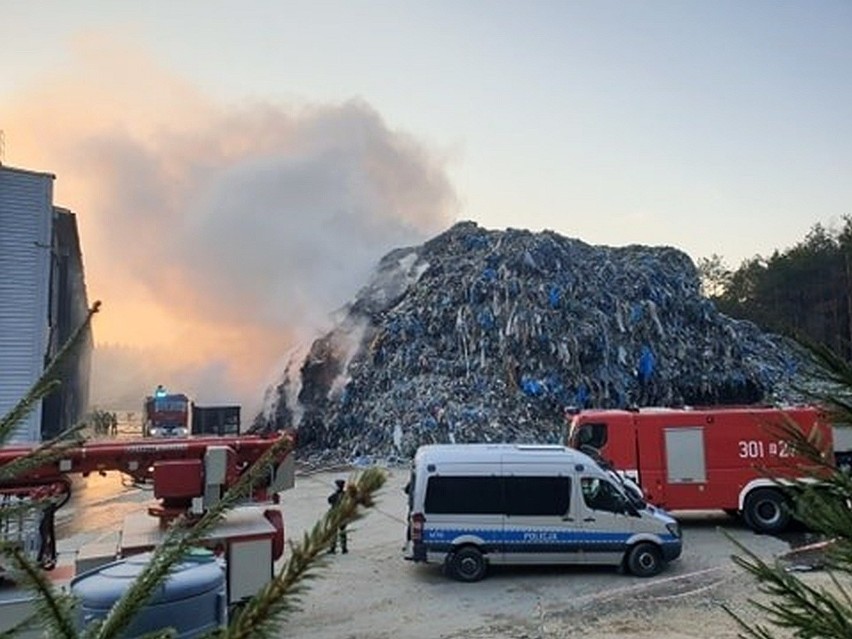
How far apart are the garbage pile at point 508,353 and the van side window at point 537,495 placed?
729 inches

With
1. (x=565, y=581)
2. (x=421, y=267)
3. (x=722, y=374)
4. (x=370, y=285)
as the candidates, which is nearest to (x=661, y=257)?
(x=722, y=374)

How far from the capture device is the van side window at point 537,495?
42.8 ft

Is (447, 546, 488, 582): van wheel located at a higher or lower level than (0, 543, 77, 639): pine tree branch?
lower

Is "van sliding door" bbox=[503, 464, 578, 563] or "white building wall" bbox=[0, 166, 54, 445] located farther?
"white building wall" bbox=[0, 166, 54, 445]

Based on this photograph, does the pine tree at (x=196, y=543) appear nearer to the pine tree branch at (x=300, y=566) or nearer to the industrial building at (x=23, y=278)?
the pine tree branch at (x=300, y=566)

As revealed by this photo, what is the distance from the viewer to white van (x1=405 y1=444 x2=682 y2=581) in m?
13.0

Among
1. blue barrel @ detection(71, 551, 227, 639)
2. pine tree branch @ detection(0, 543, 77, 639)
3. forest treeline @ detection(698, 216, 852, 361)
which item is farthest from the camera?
forest treeline @ detection(698, 216, 852, 361)

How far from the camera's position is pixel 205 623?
426 centimetres

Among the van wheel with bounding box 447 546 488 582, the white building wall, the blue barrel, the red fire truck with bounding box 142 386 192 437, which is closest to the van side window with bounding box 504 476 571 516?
the van wheel with bounding box 447 546 488 582

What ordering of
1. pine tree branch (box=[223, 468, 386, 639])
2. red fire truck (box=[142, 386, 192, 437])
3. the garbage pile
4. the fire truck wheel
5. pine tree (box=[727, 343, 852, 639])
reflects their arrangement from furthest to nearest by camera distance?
red fire truck (box=[142, 386, 192, 437]) < the garbage pile < the fire truck wheel < pine tree (box=[727, 343, 852, 639]) < pine tree branch (box=[223, 468, 386, 639])

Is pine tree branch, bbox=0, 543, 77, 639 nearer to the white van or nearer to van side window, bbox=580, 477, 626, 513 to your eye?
the white van

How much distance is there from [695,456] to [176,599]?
584 inches

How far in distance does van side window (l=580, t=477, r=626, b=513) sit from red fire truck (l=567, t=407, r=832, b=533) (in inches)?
161

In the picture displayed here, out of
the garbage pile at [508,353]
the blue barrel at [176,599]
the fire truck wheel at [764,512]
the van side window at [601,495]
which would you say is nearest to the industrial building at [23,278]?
the van side window at [601,495]
